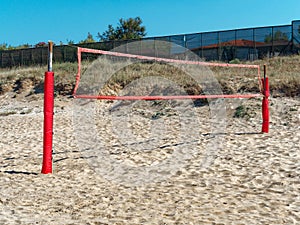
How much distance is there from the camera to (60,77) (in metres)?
17.3

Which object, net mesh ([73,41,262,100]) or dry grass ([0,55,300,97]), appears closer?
dry grass ([0,55,300,97])

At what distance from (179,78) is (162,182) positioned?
10.6 meters

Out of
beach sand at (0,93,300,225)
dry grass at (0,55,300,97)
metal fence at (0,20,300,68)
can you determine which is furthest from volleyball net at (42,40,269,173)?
beach sand at (0,93,300,225)

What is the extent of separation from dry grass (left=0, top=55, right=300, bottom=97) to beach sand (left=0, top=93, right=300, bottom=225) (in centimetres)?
370

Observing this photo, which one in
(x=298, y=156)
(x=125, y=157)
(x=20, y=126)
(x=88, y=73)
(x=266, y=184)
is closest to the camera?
(x=266, y=184)

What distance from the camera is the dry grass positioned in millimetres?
13008

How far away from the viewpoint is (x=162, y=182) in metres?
4.93

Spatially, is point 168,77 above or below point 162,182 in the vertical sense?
above

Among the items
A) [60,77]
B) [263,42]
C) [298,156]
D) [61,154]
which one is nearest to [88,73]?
[60,77]

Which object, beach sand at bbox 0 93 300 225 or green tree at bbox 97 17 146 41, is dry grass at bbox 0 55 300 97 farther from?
green tree at bbox 97 17 146 41

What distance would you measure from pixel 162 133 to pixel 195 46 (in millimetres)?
12237

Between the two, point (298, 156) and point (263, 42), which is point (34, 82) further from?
point (298, 156)

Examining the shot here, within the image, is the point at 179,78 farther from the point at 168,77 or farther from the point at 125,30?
the point at 125,30

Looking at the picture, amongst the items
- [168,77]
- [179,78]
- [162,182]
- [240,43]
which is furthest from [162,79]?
[162,182]
